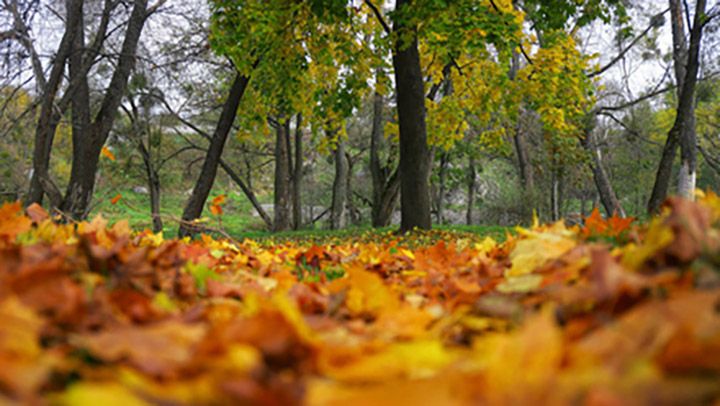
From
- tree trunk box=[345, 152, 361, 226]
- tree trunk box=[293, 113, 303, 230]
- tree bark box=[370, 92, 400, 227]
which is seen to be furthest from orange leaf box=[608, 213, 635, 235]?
tree trunk box=[345, 152, 361, 226]

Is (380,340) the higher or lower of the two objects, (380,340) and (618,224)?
the lower

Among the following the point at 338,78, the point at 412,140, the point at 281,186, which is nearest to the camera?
the point at 412,140

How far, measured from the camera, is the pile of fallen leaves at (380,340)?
21.7 inches

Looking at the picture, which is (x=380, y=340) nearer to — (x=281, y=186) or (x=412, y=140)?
(x=412, y=140)

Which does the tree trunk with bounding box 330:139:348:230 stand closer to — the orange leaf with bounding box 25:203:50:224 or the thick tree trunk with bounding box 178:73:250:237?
the thick tree trunk with bounding box 178:73:250:237

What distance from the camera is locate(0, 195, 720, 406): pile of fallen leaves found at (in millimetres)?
550

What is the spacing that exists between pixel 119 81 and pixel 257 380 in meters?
8.93

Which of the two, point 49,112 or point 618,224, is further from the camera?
point 49,112

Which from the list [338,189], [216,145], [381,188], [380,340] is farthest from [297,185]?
[380,340]

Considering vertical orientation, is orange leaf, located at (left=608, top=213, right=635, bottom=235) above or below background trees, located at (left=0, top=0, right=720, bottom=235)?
below

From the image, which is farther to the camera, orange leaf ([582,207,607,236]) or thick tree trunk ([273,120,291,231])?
thick tree trunk ([273,120,291,231])

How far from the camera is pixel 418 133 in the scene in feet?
30.2

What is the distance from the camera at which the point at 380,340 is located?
0.92 meters

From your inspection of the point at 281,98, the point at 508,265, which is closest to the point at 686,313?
the point at 508,265
